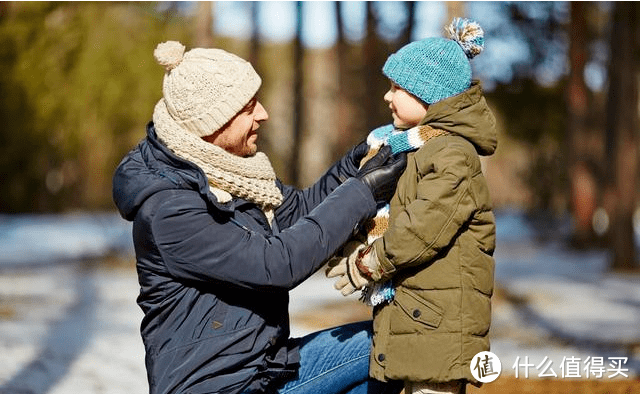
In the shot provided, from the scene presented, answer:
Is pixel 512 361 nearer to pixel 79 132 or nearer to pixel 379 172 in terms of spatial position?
pixel 379 172

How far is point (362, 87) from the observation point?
17531mm

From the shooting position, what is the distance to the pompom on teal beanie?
283cm

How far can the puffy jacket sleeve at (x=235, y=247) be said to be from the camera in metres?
2.43

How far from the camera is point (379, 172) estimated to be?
8.77 feet

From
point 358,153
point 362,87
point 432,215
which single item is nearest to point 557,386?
point 358,153

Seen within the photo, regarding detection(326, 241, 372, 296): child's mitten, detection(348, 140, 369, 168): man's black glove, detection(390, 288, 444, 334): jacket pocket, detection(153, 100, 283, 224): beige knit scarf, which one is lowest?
detection(390, 288, 444, 334): jacket pocket

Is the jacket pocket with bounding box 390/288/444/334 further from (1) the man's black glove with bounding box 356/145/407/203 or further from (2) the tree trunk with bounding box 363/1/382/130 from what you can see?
(2) the tree trunk with bounding box 363/1/382/130

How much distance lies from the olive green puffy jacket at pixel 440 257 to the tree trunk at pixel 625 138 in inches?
408

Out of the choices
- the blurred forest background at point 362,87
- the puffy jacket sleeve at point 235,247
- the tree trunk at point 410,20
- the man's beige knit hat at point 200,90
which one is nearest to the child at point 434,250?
the puffy jacket sleeve at point 235,247

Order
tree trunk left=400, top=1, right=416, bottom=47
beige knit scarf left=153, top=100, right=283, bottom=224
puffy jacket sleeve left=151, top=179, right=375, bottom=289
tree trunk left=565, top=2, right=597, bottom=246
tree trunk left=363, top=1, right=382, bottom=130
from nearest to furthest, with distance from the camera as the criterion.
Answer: puffy jacket sleeve left=151, top=179, right=375, bottom=289 → beige knit scarf left=153, top=100, right=283, bottom=224 → tree trunk left=400, top=1, right=416, bottom=47 → tree trunk left=363, top=1, right=382, bottom=130 → tree trunk left=565, top=2, right=597, bottom=246

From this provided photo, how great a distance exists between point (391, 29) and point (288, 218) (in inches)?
495

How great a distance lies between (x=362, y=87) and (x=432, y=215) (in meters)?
15.1

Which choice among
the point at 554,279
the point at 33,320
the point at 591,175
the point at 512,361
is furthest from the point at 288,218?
the point at 591,175

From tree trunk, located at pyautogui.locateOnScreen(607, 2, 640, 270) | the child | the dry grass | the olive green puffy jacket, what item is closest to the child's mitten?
the child
